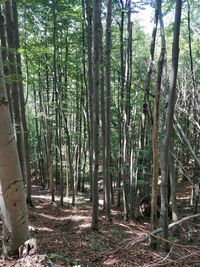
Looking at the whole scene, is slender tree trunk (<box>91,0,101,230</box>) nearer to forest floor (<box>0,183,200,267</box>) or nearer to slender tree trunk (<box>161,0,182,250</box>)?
forest floor (<box>0,183,200,267</box>)

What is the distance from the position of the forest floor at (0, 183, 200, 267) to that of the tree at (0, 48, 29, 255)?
0.20 meters

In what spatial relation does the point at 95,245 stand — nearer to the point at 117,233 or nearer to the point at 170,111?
the point at 117,233

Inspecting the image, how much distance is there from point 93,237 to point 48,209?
413 cm

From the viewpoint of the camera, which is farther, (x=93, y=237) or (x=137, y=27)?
(x=137, y=27)

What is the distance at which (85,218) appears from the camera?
9469 mm

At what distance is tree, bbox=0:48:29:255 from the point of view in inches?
81.3

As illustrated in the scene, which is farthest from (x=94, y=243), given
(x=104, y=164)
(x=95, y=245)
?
(x=104, y=164)

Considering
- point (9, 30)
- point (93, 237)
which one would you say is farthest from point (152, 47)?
point (93, 237)

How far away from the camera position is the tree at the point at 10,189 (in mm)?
2064

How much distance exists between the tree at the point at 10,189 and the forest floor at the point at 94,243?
0.20 m

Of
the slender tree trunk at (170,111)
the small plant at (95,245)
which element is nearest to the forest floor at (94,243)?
the small plant at (95,245)

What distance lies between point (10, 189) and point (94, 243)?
472cm

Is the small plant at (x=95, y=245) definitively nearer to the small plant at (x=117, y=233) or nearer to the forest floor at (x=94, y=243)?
the forest floor at (x=94, y=243)

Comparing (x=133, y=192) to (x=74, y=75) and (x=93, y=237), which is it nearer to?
(x=93, y=237)
